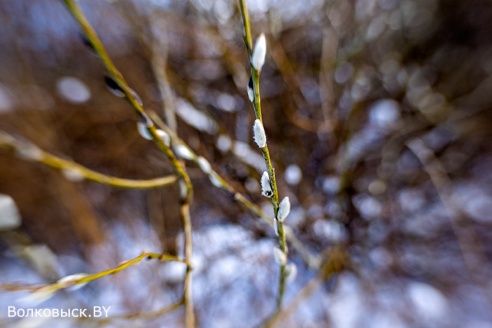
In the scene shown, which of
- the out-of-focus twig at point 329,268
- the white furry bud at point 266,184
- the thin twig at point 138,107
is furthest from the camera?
the out-of-focus twig at point 329,268

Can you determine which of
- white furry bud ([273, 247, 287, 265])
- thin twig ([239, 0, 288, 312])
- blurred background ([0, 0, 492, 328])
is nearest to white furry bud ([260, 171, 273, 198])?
thin twig ([239, 0, 288, 312])

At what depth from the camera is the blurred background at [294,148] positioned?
3.84 feet

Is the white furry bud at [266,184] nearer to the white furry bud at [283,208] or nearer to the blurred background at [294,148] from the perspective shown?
the white furry bud at [283,208]

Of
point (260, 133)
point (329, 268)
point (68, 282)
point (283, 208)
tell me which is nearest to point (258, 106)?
point (260, 133)


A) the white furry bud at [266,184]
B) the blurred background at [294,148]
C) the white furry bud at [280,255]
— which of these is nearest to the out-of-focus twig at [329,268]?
the blurred background at [294,148]

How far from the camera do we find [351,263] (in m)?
1.29

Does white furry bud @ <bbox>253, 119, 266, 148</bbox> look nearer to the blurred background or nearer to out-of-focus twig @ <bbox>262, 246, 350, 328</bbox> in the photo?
the blurred background

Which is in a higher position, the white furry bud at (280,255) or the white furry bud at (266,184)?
the white furry bud at (266,184)

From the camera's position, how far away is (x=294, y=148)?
1218 mm

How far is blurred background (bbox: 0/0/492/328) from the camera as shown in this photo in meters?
1.17

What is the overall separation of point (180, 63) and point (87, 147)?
0.73 meters

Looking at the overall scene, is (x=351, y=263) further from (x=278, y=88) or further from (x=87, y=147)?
(x=87, y=147)

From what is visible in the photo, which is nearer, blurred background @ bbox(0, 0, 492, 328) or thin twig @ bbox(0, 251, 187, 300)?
thin twig @ bbox(0, 251, 187, 300)

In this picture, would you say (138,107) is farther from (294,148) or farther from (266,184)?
(294,148)
